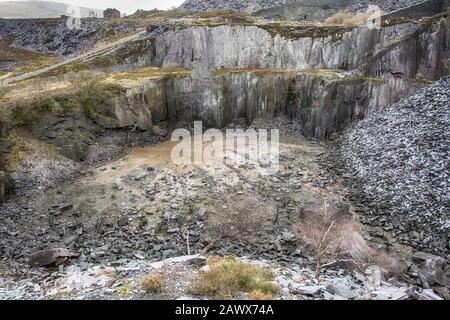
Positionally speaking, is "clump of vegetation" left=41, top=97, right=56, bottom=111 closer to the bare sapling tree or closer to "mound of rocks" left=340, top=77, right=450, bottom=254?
the bare sapling tree

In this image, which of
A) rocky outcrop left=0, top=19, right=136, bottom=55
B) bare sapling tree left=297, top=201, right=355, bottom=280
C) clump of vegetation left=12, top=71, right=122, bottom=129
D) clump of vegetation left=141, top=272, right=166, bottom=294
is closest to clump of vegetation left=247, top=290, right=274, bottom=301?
clump of vegetation left=141, top=272, right=166, bottom=294

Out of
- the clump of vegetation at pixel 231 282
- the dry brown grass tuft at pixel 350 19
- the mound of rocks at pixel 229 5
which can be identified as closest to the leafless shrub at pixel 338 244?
the clump of vegetation at pixel 231 282

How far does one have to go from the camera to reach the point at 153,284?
15.2 metres

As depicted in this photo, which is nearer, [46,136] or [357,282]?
[357,282]

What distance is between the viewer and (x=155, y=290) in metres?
15.2

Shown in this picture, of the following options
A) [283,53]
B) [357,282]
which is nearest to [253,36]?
[283,53]

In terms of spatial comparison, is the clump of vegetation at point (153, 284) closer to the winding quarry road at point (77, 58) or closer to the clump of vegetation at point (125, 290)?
the clump of vegetation at point (125, 290)

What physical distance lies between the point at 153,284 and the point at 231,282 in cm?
292

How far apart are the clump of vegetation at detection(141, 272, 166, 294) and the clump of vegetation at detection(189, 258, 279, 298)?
117 cm

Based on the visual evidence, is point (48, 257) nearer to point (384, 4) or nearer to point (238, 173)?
point (238, 173)

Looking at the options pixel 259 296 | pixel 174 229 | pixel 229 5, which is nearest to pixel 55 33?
pixel 229 5

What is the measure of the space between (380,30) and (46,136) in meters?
33.1

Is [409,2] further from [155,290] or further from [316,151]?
[155,290]
